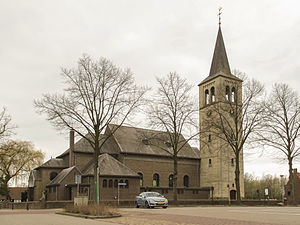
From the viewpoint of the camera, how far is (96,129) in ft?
98.2

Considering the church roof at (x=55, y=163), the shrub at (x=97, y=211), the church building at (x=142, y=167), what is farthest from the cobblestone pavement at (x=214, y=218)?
the church roof at (x=55, y=163)

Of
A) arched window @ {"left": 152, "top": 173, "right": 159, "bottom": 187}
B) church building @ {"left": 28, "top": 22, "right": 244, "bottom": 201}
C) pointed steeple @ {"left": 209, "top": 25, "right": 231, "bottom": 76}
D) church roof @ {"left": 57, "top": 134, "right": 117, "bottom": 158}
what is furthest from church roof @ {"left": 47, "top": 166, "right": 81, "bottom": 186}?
pointed steeple @ {"left": 209, "top": 25, "right": 231, "bottom": 76}

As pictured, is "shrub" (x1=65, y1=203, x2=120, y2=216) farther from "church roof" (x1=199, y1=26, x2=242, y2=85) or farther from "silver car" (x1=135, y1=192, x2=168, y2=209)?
"church roof" (x1=199, y1=26, x2=242, y2=85)

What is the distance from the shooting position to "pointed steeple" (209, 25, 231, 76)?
53719mm

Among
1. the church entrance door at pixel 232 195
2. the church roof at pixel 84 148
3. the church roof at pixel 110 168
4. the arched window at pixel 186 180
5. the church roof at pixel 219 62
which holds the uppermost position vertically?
the church roof at pixel 219 62

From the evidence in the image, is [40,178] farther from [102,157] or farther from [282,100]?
[282,100]

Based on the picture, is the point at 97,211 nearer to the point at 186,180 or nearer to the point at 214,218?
the point at 214,218

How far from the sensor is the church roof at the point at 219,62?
175ft

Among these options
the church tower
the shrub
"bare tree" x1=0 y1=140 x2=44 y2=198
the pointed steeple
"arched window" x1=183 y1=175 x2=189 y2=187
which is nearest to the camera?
the shrub

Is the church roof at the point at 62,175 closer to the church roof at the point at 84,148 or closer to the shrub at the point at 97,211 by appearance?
the church roof at the point at 84,148

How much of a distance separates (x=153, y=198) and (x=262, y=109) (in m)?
17.0

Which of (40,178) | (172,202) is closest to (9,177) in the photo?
(40,178)

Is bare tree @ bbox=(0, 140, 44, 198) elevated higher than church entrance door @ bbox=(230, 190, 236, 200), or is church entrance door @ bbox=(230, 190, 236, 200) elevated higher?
bare tree @ bbox=(0, 140, 44, 198)

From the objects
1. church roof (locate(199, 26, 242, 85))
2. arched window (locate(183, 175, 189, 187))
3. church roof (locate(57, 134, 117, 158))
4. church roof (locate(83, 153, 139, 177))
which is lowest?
arched window (locate(183, 175, 189, 187))
